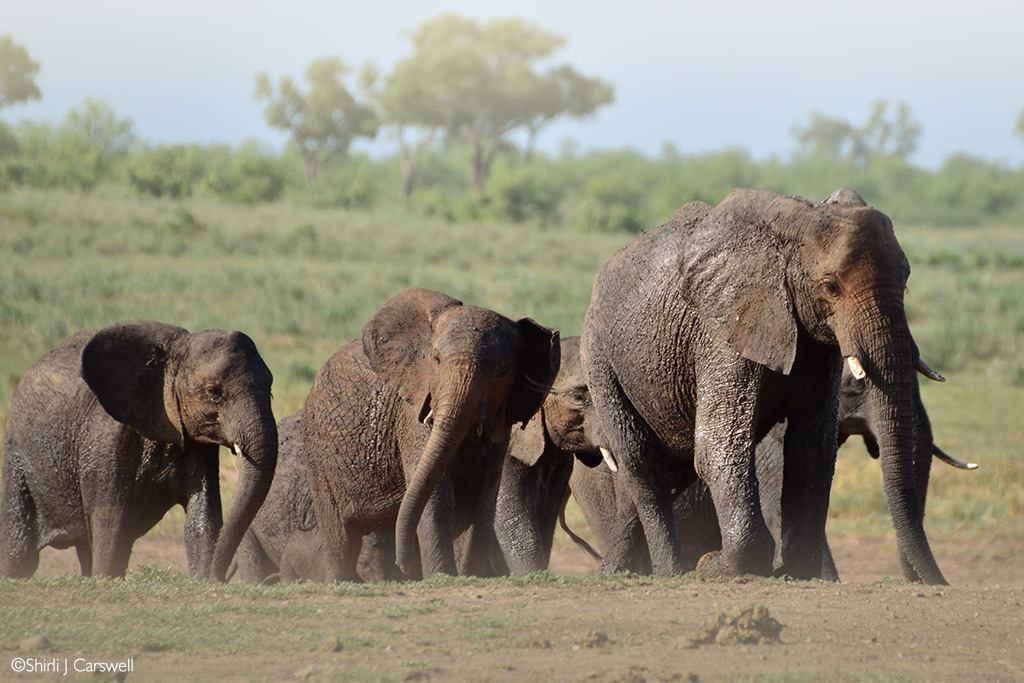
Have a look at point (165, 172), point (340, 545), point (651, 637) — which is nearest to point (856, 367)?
point (651, 637)

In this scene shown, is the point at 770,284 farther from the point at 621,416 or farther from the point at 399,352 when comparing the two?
the point at 399,352

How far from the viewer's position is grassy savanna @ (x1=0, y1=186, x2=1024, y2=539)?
1348 centimetres

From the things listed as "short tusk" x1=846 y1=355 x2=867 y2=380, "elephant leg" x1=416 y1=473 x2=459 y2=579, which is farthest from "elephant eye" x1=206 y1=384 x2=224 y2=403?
"short tusk" x1=846 y1=355 x2=867 y2=380

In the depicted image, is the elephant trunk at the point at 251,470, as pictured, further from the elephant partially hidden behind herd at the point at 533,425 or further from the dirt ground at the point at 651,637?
the dirt ground at the point at 651,637

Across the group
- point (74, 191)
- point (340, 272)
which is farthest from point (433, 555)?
point (74, 191)

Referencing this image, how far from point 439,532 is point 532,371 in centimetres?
100

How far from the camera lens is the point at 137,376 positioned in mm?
7941

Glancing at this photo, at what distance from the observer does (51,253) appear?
2411 cm

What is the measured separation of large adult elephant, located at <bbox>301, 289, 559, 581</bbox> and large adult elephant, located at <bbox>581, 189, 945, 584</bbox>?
0.60 metres

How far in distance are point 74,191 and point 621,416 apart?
3056 cm

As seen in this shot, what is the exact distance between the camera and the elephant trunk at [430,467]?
638 centimetres

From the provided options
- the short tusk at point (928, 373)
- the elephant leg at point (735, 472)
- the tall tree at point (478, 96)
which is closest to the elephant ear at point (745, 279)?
the elephant leg at point (735, 472)

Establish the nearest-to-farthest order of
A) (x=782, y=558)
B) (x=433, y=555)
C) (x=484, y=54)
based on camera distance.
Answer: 1. (x=782, y=558)
2. (x=433, y=555)
3. (x=484, y=54)

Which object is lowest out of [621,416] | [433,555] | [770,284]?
[433,555]
